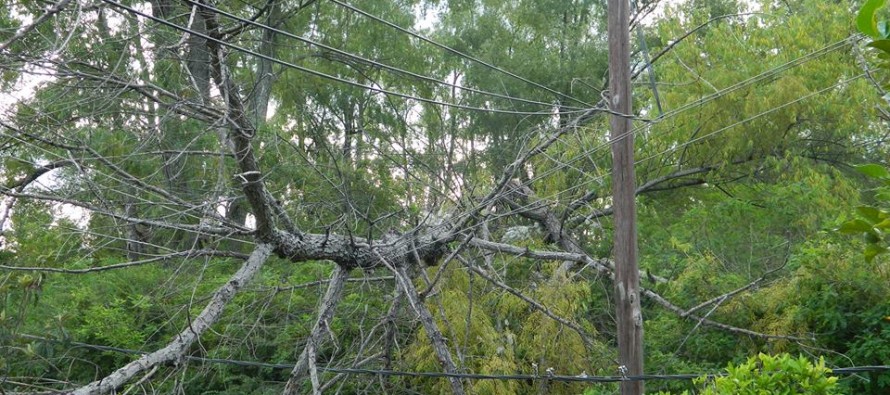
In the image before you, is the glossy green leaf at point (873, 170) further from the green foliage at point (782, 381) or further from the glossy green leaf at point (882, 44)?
the green foliage at point (782, 381)

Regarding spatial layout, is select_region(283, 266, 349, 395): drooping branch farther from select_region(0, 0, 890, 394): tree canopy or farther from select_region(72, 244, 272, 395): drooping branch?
select_region(72, 244, 272, 395): drooping branch

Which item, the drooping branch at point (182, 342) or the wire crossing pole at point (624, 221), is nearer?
the drooping branch at point (182, 342)

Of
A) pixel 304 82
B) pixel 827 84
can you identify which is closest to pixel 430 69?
pixel 304 82

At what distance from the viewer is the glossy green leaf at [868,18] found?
1.84 metres

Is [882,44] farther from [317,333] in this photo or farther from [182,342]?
[317,333]

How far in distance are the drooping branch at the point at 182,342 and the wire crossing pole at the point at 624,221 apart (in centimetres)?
263

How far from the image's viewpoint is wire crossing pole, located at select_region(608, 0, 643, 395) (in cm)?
611

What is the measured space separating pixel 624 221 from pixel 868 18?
169 inches

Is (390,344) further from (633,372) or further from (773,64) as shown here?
(773,64)

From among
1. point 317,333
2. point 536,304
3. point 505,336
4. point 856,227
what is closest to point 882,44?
point 856,227

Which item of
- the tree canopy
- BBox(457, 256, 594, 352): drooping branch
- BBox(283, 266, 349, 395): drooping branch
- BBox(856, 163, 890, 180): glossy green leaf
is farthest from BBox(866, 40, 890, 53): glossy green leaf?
BBox(457, 256, 594, 352): drooping branch

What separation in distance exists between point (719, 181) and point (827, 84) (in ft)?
5.35

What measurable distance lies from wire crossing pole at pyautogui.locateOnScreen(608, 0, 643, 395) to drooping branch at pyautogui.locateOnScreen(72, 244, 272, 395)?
8.63 ft

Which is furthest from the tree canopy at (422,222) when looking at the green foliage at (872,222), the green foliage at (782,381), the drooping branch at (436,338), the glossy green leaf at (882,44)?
the glossy green leaf at (882,44)
